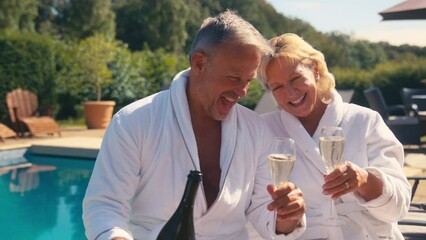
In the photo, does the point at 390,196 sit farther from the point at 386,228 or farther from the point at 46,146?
the point at 46,146

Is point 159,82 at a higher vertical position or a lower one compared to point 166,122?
lower

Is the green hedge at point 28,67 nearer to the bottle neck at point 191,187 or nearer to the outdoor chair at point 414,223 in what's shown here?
the outdoor chair at point 414,223

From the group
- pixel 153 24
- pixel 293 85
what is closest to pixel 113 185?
pixel 293 85

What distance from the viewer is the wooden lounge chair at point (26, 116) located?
12.3m

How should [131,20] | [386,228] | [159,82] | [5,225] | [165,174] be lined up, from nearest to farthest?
[165,174], [386,228], [5,225], [159,82], [131,20]

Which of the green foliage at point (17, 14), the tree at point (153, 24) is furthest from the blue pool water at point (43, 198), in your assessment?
the tree at point (153, 24)

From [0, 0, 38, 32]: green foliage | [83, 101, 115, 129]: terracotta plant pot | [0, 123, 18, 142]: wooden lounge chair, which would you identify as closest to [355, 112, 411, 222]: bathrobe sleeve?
[0, 123, 18, 142]: wooden lounge chair

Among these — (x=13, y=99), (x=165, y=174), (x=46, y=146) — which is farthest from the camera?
(x=13, y=99)

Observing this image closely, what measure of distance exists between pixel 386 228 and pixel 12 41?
43.9 feet

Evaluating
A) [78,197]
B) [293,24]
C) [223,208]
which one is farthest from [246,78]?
[293,24]

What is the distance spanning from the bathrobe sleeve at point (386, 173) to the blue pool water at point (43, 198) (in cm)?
426

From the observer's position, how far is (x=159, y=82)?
1725 cm

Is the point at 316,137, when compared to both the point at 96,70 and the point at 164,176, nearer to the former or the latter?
the point at 164,176

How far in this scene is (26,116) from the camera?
507 inches
